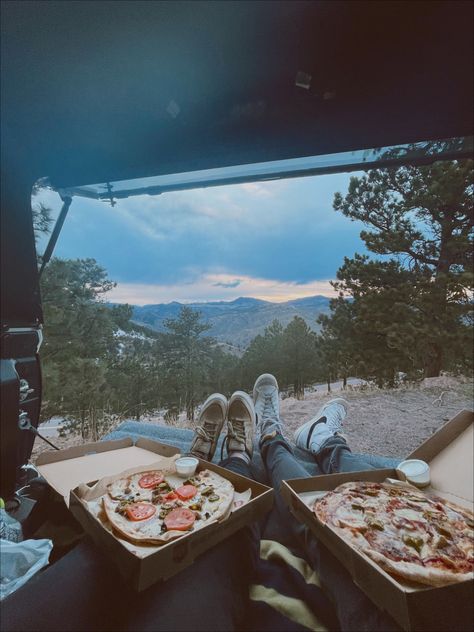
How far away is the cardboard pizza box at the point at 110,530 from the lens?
0.57m

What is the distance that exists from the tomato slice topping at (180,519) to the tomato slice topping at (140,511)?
5 centimetres

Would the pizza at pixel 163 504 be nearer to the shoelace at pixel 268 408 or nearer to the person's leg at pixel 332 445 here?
the person's leg at pixel 332 445

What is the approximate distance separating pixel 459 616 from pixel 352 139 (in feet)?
5.18

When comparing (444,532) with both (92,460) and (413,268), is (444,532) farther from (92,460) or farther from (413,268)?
(413,268)

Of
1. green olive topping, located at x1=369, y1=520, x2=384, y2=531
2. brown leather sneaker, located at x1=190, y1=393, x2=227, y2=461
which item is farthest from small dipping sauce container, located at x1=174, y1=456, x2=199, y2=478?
green olive topping, located at x1=369, y1=520, x2=384, y2=531

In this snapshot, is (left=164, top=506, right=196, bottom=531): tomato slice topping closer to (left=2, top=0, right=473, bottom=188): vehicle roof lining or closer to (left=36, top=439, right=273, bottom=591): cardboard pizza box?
(left=36, top=439, right=273, bottom=591): cardboard pizza box

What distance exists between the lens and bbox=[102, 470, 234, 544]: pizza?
0.68 metres

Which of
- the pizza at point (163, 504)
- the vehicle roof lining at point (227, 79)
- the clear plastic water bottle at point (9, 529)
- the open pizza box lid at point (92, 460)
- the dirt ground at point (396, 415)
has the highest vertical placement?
the vehicle roof lining at point (227, 79)

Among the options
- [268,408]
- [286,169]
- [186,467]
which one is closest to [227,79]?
[286,169]

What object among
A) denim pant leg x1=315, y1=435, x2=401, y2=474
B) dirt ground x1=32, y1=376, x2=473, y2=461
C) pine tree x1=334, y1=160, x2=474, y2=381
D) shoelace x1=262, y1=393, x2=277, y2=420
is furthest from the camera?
pine tree x1=334, y1=160, x2=474, y2=381

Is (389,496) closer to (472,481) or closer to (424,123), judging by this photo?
(472,481)

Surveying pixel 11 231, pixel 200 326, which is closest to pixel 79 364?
pixel 200 326

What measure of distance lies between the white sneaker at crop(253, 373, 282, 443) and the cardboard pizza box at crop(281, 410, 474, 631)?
705 mm

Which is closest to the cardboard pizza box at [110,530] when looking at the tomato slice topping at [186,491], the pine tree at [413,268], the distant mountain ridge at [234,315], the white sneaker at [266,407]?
the tomato slice topping at [186,491]
